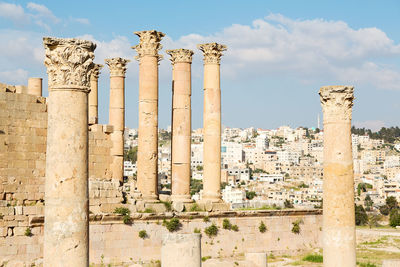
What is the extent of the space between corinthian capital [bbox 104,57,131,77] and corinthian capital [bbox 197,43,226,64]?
5281 millimetres

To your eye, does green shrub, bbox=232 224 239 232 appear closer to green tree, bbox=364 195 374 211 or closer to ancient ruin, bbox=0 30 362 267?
ancient ruin, bbox=0 30 362 267

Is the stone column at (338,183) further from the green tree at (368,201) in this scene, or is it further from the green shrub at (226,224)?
the green tree at (368,201)

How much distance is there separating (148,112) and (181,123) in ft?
5.70

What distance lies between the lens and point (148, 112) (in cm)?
2995

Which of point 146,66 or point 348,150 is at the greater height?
point 146,66

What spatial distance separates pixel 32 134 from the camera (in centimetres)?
2534

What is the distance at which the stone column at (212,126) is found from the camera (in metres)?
A: 31.1

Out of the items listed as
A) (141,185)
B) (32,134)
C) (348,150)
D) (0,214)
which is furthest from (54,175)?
(141,185)

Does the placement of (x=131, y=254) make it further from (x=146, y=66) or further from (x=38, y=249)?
(x=146, y=66)

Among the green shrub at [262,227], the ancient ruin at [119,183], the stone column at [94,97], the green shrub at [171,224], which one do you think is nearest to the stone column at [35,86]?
the ancient ruin at [119,183]

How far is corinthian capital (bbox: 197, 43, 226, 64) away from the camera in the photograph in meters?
31.7

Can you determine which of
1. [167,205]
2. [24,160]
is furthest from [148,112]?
[24,160]

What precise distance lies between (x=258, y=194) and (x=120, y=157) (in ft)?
454

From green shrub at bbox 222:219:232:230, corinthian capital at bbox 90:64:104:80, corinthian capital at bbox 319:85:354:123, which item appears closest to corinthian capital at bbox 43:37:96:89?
corinthian capital at bbox 319:85:354:123
